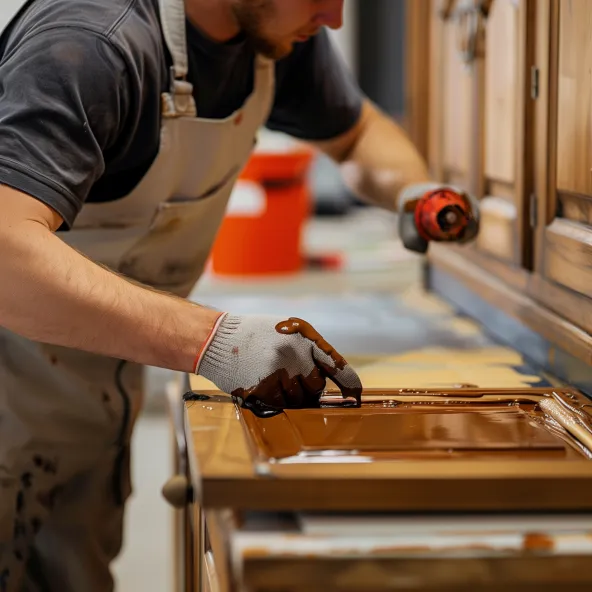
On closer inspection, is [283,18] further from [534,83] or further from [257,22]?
[534,83]

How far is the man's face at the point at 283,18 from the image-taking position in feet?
4.50

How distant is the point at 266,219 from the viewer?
11.7ft

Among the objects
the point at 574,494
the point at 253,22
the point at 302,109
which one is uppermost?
the point at 253,22

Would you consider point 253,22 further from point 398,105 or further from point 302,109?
point 398,105

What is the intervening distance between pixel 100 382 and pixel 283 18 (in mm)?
634

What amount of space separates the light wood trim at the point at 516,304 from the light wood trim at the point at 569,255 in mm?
57

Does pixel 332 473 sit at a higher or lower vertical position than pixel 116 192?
lower

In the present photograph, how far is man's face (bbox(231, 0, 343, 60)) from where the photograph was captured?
137cm

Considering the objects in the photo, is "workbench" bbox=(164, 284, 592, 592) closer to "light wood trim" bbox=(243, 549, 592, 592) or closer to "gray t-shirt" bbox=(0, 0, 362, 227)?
"light wood trim" bbox=(243, 549, 592, 592)

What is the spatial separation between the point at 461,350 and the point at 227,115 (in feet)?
1.85

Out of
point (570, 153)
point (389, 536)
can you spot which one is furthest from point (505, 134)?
point (389, 536)

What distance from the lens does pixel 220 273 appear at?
3.36 m

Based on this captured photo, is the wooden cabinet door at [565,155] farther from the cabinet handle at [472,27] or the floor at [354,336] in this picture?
the cabinet handle at [472,27]

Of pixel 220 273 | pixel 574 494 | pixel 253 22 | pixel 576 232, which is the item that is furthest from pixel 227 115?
pixel 220 273
